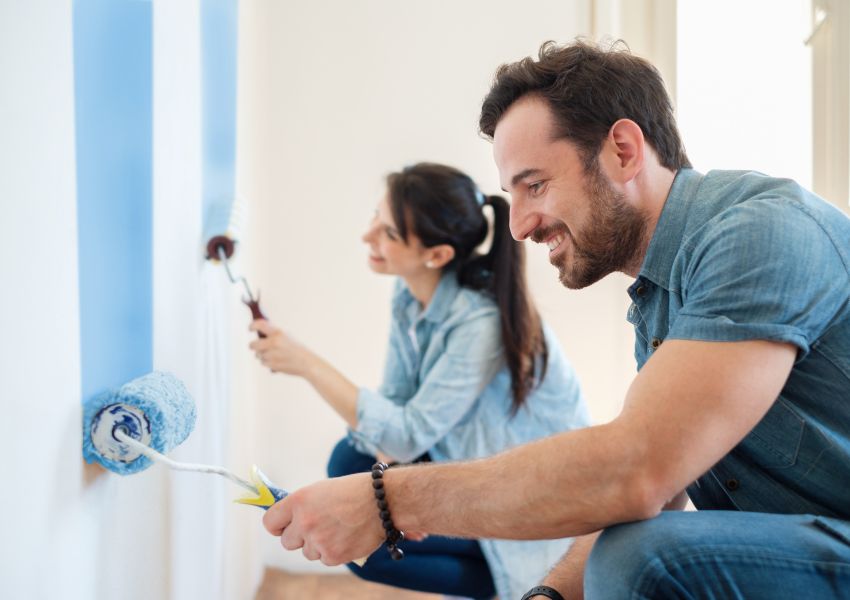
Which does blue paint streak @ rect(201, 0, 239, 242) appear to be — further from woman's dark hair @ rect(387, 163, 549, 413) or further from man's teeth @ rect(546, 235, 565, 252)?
man's teeth @ rect(546, 235, 565, 252)

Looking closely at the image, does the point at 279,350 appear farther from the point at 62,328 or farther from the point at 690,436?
the point at 690,436

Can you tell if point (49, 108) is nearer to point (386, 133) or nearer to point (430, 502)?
point (430, 502)

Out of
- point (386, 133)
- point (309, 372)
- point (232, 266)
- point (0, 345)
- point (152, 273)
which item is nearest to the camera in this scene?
point (0, 345)

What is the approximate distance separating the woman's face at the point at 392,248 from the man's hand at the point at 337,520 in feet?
2.46

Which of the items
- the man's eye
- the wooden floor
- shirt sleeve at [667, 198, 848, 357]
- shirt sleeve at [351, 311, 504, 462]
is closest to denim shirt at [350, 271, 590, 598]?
shirt sleeve at [351, 311, 504, 462]

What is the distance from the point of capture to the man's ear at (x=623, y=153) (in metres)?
0.93

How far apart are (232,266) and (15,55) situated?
0.91 m

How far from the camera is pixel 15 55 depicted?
634 millimetres

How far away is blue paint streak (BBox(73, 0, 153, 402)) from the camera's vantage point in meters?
0.77

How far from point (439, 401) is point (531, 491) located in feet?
2.15

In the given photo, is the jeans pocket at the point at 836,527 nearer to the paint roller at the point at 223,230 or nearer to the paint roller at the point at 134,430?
the paint roller at the point at 134,430

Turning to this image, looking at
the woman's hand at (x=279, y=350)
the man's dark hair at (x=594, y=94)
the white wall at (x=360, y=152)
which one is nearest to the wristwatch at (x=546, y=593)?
→ the man's dark hair at (x=594, y=94)

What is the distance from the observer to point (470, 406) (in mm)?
1405

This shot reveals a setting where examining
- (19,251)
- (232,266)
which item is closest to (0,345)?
(19,251)
